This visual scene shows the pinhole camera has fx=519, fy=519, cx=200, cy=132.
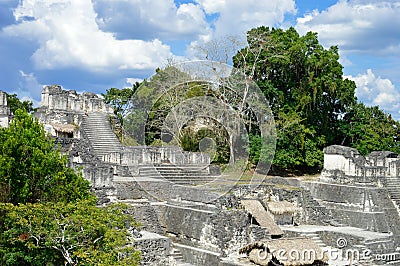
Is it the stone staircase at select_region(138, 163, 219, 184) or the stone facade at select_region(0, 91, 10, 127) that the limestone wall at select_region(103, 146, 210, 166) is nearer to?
the stone staircase at select_region(138, 163, 219, 184)

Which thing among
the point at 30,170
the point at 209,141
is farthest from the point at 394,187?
the point at 30,170

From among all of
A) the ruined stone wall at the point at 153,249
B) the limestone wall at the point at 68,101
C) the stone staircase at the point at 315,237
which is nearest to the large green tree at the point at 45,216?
the ruined stone wall at the point at 153,249

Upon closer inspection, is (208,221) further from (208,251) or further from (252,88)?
(252,88)

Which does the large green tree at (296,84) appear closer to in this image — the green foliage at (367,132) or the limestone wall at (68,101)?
Result: the green foliage at (367,132)

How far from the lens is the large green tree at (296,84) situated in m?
24.3

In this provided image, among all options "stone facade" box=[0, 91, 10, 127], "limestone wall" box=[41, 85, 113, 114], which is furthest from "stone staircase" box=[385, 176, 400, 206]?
"stone facade" box=[0, 91, 10, 127]

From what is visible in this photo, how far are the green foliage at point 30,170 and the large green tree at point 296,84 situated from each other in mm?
14917

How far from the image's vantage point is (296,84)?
25391 millimetres

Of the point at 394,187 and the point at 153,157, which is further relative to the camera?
the point at 394,187

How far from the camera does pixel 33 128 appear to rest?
10844 mm

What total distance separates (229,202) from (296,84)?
461 inches

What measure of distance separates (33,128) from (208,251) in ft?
19.1

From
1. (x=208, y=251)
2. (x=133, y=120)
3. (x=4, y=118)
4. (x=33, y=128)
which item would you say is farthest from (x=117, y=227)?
(x=133, y=120)

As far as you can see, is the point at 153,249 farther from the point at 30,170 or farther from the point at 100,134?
the point at 100,134
